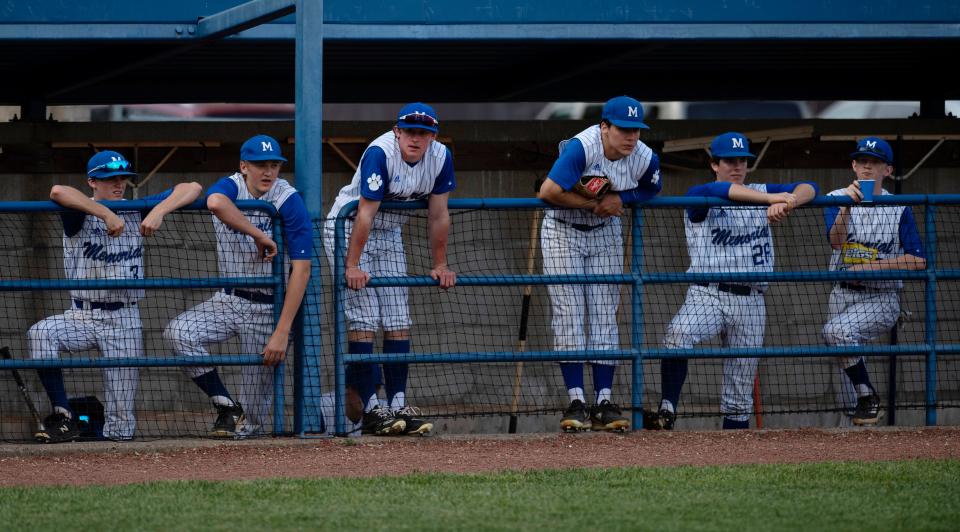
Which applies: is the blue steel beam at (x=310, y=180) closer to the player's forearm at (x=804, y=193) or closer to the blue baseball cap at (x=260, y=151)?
the blue baseball cap at (x=260, y=151)

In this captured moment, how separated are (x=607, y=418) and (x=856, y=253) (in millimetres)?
1792

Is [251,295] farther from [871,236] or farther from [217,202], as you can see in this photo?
[871,236]

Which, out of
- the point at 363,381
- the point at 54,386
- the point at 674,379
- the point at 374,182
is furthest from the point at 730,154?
the point at 54,386

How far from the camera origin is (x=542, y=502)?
4.80 meters

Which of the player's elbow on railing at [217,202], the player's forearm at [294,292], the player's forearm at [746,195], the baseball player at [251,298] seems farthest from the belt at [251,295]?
the player's forearm at [746,195]

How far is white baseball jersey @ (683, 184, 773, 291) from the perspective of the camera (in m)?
7.09

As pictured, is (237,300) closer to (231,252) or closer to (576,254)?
(231,252)

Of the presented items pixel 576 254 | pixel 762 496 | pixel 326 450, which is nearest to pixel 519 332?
pixel 576 254

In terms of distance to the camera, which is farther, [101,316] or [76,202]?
[101,316]

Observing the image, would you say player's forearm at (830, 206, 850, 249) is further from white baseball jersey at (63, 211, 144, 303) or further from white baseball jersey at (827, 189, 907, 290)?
white baseball jersey at (63, 211, 144, 303)

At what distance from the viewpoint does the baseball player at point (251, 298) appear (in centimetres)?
630

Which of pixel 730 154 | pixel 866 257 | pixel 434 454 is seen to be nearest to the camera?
pixel 434 454

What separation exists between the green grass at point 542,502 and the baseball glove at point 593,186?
153cm

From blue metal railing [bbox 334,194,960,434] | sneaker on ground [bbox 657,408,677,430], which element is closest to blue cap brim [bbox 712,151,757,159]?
blue metal railing [bbox 334,194,960,434]
